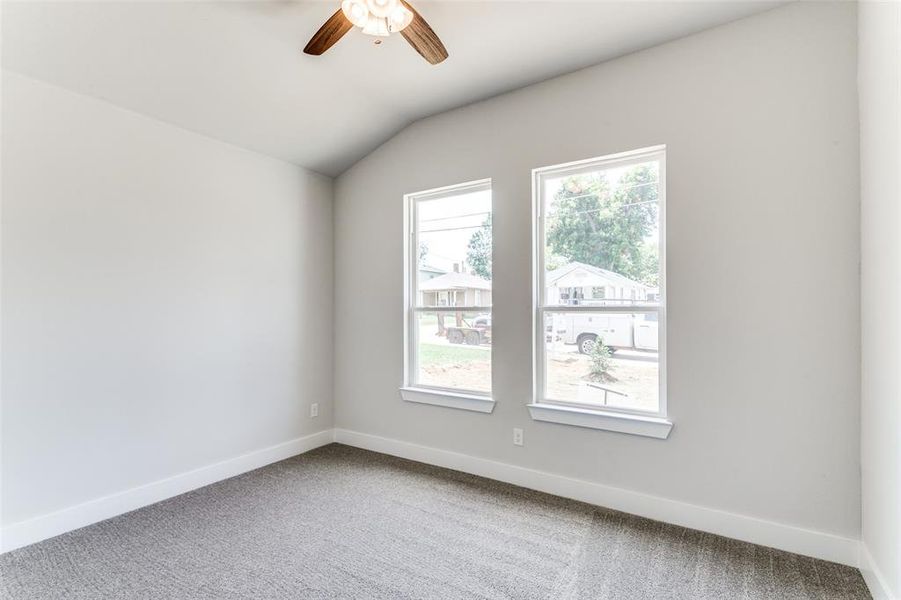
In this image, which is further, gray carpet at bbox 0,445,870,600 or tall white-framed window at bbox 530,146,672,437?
tall white-framed window at bbox 530,146,672,437

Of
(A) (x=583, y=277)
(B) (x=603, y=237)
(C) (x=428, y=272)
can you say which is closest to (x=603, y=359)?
(A) (x=583, y=277)

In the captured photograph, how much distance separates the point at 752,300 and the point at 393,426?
2.73 m

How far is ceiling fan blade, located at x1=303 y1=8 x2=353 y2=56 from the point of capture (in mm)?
1926

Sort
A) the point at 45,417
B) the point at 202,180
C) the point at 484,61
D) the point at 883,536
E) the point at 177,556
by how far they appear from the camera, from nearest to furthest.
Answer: the point at 883,536 < the point at 177,556 < the point at 45,417 < the point at 484,61 < the point at 202,180

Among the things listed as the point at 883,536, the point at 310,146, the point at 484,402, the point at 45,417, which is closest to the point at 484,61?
the point at 310,146

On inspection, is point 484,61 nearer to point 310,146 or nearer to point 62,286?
point 310,146

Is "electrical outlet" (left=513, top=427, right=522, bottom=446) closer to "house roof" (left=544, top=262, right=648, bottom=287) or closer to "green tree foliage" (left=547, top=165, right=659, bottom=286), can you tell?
"house roof" (left=544, top=262, right=648, bottom=287)

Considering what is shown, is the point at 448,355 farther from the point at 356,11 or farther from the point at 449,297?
the point at 356,11

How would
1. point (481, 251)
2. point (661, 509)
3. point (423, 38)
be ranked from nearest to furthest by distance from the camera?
point (423, 38) → point (661, 509) → point (481, 251)

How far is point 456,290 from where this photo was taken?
345cm

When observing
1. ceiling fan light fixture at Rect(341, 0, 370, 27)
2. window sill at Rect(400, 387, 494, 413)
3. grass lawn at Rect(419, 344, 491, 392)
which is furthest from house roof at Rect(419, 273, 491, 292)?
ceiling fan light fixture at Rect(341, 0, 370, 27)

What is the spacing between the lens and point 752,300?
227 cm

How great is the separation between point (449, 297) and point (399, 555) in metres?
1.88

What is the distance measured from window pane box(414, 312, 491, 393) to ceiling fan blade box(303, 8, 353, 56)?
6.59 feet
